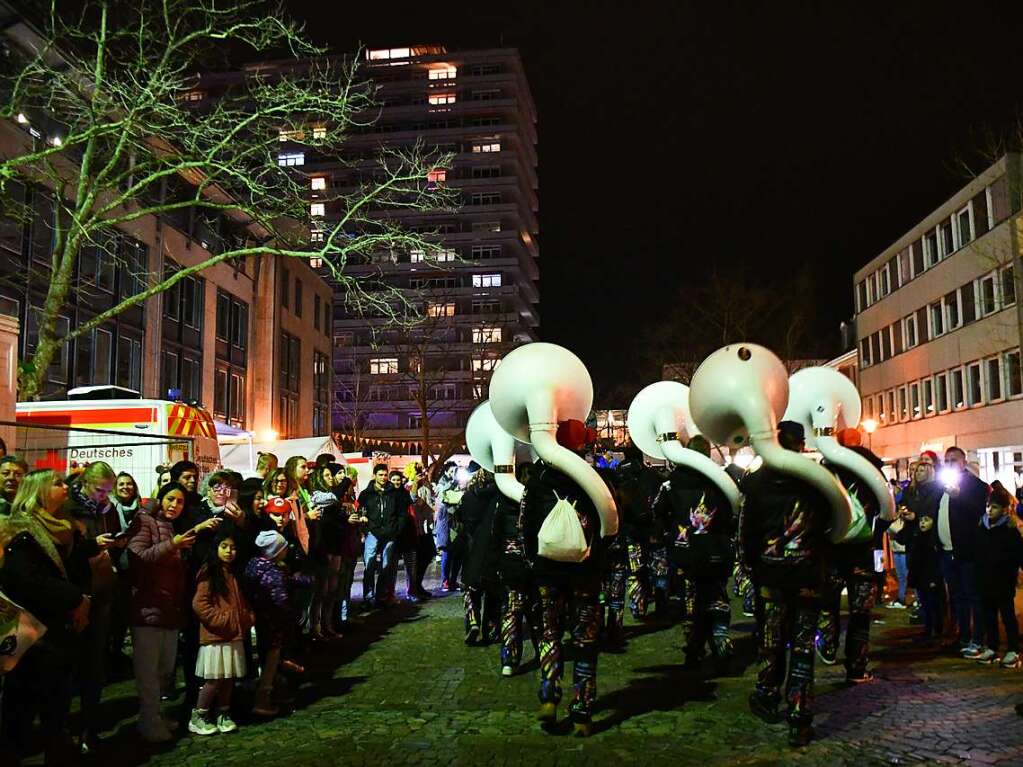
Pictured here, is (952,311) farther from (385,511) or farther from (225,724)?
(225,724)

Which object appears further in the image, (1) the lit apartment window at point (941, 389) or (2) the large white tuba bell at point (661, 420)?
(1) the lit apartment window at point (941, 389)

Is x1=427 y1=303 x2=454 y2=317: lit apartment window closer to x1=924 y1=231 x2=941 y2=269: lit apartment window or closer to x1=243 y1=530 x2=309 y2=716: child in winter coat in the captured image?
x1=924 y1=231 x2=941 y2=269: lit apartment window

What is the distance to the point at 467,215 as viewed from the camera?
10569 centimetres

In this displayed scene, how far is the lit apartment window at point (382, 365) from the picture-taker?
305 ft

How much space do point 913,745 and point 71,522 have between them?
5556mm

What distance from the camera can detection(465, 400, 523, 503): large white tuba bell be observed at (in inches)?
354

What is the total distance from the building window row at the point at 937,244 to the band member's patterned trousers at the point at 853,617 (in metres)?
33.0

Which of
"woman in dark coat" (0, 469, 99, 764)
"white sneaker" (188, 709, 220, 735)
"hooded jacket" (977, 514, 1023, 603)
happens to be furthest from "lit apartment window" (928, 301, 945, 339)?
"woman in dark coat" (0, 469, 99, 764)

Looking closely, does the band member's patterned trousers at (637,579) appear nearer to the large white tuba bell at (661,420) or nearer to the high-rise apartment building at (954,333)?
the large white tuba bell at (661,420)

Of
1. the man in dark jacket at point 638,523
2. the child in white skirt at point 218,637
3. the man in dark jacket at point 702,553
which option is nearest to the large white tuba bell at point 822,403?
the man in dark jacket at point 702,553

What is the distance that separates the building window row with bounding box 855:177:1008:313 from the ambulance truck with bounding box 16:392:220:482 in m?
32.3

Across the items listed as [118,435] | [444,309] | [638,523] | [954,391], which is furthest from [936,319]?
[444,309]

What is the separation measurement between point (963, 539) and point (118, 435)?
943cm

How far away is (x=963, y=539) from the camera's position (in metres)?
8.91
